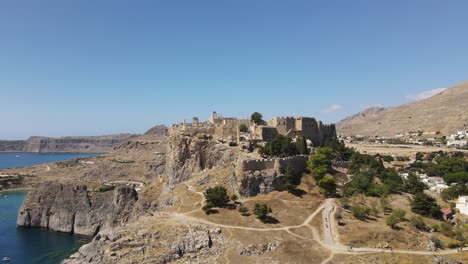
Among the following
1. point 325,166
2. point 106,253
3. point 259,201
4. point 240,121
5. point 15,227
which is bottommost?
point 15,227

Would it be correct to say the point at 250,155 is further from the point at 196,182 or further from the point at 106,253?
the point at 106,253

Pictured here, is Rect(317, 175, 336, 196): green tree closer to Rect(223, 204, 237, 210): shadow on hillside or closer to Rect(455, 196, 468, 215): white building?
Rect(223, 204, 237, 210): shadow on hillside

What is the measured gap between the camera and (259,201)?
49.8m

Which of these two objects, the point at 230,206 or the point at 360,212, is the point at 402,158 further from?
the point at 230,206

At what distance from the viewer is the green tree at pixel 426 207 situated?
51625 millimetres

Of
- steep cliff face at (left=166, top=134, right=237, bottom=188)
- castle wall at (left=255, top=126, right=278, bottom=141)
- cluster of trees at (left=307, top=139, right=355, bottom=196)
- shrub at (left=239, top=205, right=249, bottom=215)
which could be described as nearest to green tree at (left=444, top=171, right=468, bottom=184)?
cluster of trees at (left=307, top=139, right=355, bottom=196)

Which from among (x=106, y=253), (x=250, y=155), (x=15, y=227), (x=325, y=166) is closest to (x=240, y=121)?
(x=250, y=155)

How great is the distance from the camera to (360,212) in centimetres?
4734

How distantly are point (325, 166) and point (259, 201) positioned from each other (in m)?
13.8

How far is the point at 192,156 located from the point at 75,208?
3471 cm

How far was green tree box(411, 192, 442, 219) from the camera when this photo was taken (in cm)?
5162

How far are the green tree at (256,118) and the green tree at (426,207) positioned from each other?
3502 cm

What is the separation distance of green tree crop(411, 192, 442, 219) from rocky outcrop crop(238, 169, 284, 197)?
19562mm

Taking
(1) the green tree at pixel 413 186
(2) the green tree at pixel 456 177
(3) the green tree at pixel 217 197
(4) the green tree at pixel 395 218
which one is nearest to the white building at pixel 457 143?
(2) the green tree at pixel 456 177
